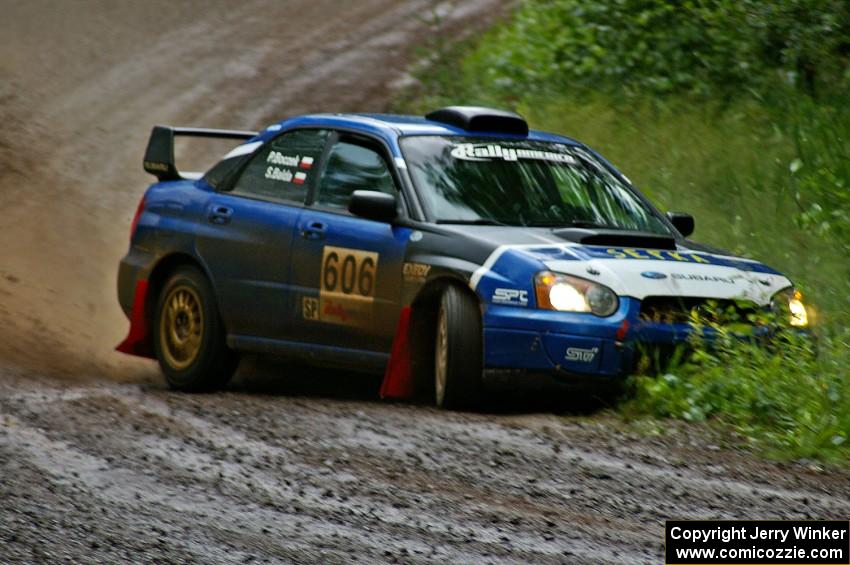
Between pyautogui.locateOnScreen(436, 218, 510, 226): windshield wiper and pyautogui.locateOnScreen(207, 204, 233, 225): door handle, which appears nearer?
pyautogui.locateOnScreen(436, 218, 510, 226): windshield wiper

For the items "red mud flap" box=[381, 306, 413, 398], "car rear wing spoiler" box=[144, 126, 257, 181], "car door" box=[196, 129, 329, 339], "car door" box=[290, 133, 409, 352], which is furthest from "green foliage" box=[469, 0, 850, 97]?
"red mud flap" box=[381, 306, 413, 398]

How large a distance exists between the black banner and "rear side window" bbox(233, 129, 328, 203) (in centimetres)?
413

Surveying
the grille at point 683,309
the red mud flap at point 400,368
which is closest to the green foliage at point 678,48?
the grille at point 683,309

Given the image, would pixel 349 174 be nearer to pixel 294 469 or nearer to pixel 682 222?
pixel 682 222

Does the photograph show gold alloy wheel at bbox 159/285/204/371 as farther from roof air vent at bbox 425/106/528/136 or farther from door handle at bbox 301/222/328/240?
roof air vent at bbox 425/106/528/136

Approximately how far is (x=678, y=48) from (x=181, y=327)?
729 cm

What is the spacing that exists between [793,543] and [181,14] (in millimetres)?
19224

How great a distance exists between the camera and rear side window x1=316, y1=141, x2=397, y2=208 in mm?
8648

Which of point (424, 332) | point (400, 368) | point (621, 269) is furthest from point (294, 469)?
point (621, 269)

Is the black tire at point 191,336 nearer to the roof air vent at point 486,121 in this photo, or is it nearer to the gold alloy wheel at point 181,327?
the gold alloy wheel at point 181,327

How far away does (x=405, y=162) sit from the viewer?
8.48 metres

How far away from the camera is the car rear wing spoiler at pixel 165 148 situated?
32.2 ft

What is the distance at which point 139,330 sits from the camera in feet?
31.5

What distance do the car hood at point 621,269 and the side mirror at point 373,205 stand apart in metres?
0.47
